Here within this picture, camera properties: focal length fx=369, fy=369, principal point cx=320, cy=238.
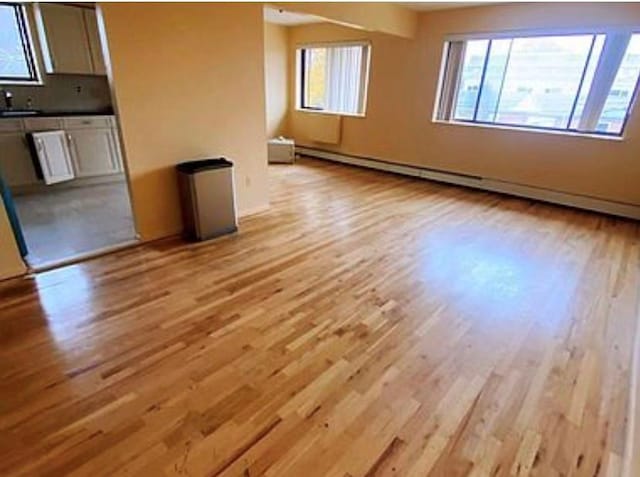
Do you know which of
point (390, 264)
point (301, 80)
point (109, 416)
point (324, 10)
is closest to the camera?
point (109, 416)

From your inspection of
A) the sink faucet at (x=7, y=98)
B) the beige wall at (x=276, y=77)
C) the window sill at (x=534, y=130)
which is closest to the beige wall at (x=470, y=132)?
the window sill at (x=534, y=130)

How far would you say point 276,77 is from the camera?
282 inches

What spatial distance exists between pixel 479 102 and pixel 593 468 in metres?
4.81

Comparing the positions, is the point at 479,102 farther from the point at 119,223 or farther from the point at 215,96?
the point at 119,223

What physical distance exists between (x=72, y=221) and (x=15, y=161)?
57.9 inches

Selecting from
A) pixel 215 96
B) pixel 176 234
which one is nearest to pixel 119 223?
pixel 176 234

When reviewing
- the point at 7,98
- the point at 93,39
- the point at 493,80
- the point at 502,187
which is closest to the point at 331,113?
the point at 493,80

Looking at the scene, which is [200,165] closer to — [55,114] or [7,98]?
[55,114]

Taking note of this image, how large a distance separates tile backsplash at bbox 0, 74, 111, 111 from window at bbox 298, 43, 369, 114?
3.55 metres

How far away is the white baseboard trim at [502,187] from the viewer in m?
4.40

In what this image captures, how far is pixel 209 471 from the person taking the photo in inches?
55.7

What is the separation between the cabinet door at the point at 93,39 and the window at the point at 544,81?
186 inches

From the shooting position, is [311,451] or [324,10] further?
[324,10]

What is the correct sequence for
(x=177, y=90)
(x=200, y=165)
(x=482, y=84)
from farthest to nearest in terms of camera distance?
1. (x=482, y=84)
2. (x=200, y=165)
3. (x=177, y=90)
